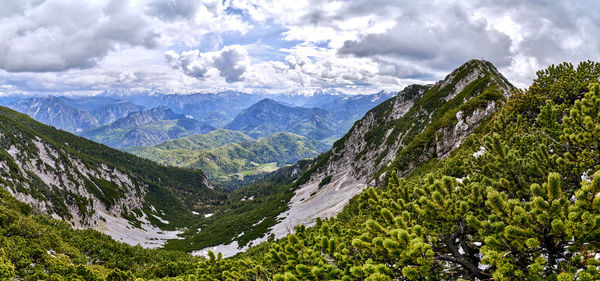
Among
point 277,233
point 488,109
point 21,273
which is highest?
point 488,109

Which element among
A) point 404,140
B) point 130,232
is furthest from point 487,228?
point 130,232

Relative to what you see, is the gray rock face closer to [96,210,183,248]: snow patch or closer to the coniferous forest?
the coniferous forest

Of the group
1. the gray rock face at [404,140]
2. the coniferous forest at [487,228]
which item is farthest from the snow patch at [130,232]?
the coniferous forest at [487,228]

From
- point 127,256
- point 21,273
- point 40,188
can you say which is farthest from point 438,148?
point 40,188

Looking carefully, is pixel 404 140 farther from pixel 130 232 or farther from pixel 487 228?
pixel 130 232

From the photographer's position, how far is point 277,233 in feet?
344

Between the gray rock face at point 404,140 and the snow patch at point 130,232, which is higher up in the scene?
the gray rock face at point 404,140

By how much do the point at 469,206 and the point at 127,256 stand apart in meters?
54.5

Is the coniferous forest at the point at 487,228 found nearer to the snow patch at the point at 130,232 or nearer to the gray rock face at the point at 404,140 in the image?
the gray rock face at the point at 404,140

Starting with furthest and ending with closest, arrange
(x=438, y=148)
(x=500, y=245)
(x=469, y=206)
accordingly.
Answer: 1. (x=438, y=148)
2. (x=469, y=206)
3. (x=500, y=245)

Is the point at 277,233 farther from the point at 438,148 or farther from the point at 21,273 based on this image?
the point at 21,273

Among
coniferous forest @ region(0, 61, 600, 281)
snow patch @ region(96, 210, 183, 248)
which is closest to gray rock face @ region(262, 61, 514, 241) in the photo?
coniferous forest @ region(0, 61, 600, 281)

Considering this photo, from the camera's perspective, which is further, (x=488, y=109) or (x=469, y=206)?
(x=488, y=109)

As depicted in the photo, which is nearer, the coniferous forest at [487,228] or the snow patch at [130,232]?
the coniferous forest at [487,228]
